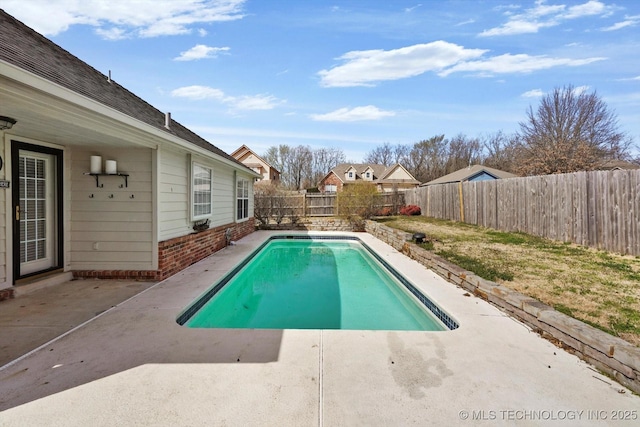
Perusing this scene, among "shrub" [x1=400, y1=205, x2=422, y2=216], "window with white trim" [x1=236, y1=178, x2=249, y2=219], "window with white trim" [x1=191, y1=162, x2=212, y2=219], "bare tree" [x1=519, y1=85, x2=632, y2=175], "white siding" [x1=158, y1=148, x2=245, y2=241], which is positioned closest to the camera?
"white siding" [x1=158, y1=148, x2=245, y2=241]

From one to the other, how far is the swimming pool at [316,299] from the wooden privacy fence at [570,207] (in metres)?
4.70

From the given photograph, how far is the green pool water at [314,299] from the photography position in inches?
178

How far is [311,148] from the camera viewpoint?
47125 mm

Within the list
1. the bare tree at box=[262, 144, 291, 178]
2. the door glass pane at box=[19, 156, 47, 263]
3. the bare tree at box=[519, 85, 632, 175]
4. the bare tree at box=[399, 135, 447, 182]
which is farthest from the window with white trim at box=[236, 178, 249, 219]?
the bare tree at box=[399, 135, 447, 182]

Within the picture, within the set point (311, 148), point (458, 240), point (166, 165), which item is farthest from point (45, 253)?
point (311, 148)

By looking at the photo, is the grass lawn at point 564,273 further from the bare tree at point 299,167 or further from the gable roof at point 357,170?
the bare tree at point 299,167

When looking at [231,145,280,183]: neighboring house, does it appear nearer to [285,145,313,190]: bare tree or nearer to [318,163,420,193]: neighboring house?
[318,163,420,193]: neighboring house

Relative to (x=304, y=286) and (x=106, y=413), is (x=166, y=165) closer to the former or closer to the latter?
(x=304, y=286)

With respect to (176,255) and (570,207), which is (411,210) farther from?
(176,255)

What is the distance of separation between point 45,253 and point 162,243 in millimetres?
1778

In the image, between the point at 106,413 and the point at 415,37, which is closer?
the point at 106,413

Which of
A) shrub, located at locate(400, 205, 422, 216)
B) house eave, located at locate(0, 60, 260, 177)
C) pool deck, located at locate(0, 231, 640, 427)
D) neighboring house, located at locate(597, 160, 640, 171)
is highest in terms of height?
neighboring house, located at locate(597, 160, 640, 171)

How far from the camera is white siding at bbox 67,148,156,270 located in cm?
546

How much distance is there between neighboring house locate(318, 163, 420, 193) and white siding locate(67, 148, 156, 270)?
30.5 meters
